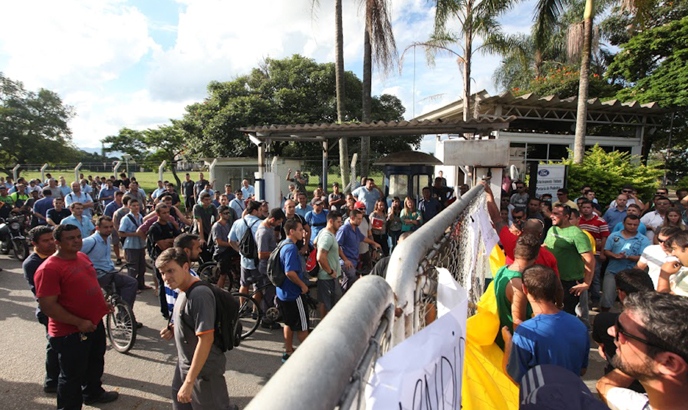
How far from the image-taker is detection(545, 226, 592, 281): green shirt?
4.37 meters

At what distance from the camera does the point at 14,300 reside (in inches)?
251

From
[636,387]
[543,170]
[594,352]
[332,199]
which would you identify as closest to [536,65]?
[543,170]

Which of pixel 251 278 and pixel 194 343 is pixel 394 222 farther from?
pixel 194 343

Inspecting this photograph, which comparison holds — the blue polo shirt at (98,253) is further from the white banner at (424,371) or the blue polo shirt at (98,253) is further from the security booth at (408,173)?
the security booth at (408,173)

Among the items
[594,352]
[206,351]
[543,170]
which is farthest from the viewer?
[543,170]

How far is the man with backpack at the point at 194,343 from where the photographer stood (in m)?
2.60

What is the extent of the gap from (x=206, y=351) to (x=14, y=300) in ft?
19.6

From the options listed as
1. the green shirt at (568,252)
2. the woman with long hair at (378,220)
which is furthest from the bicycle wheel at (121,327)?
the green shirt at (568,252)

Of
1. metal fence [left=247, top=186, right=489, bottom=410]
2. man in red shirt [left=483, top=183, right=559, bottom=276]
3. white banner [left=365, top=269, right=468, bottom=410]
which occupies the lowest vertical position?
man in red shirt [left=483, top=183, right=559, bottom=276]

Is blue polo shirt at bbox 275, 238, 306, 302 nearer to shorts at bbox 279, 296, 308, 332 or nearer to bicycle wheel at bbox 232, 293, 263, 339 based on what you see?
shorts at bbox 279, 296, 308, 332

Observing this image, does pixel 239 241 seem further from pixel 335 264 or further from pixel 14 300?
pixel 14 300

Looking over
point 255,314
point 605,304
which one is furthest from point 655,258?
point 255,314

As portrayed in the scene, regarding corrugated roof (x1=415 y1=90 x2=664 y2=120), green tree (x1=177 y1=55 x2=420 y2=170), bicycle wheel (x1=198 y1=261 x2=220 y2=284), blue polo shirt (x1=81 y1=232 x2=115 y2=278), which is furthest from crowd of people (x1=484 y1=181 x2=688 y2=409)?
green tree (x1=177 y1=55 x2=420 y2=170)

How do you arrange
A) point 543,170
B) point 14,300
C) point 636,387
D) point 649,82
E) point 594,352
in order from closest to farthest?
1. point 636,387
2. point 594,352
3. point 14,300
4. point 543,170
5. point 649,82
